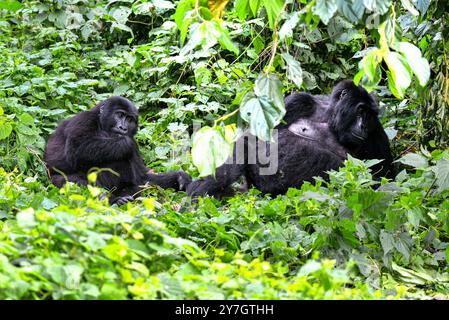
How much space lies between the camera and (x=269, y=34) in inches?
344

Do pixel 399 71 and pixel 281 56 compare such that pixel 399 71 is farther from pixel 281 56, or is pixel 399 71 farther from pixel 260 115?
pixel 281 56

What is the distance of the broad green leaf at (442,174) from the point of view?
4.99m

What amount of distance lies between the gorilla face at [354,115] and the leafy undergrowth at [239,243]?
1046 millimetres

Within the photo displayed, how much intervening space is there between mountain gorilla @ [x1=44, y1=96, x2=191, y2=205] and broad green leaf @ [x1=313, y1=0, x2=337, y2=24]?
3.54 metres

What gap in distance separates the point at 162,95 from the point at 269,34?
1.31 metres

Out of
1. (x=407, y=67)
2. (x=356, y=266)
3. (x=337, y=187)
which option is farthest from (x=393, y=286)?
(x=407, y=67)

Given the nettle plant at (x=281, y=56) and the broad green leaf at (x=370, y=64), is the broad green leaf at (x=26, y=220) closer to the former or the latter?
the nettle plant at (x=281, y=56)

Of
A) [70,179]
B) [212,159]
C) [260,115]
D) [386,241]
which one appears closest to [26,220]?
[212,159]

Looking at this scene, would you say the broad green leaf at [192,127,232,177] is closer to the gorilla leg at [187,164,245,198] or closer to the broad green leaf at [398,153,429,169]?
the broad green leaf at [398,153,429,169]

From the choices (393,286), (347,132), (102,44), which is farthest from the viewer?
(102,44)

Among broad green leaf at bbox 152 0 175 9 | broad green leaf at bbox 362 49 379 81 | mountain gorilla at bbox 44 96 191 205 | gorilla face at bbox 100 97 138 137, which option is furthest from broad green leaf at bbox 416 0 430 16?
broad green leaf at bbox 152 0 175 9

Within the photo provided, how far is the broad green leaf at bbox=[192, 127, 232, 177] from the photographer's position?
11.2 feet

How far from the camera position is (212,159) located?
11.3 ft
